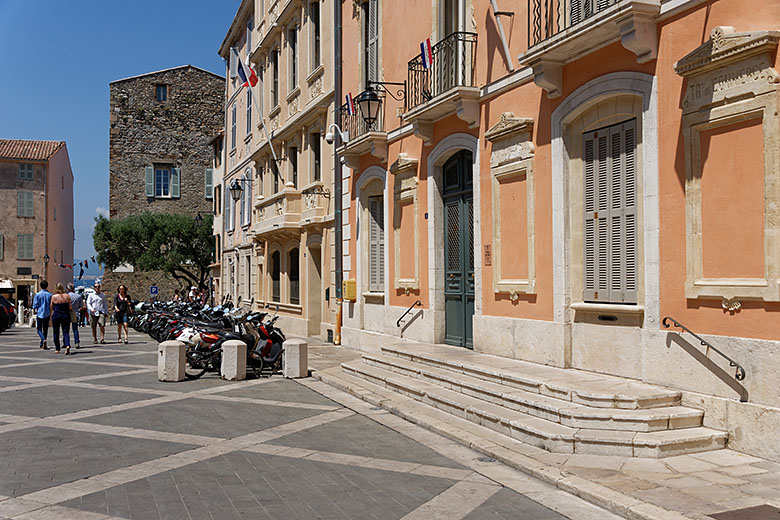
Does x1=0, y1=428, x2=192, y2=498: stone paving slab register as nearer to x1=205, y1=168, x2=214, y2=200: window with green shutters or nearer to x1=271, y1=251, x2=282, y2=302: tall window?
x1=271, y1=251, x2=282, y2=302: tall window

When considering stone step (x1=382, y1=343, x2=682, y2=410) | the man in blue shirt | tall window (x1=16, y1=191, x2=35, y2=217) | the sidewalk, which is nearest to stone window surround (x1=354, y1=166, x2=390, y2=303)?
stone step (x1=382, y1=343, x2=682, y2=410)

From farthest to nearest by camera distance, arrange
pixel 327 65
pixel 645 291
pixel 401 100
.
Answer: pixel 327 65
pixel 401 100
pixel 645 291

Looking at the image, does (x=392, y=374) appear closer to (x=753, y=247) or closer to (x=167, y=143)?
(x=753, y=247)

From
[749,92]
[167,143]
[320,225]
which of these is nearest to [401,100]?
[320,225]

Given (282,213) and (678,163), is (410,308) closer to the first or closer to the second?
(678,163)

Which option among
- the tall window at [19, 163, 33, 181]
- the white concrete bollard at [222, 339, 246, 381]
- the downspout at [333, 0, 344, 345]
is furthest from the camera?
the tall window at [19, 163, 33, 181]

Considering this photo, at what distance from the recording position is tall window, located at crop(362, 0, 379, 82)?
54.0 feet

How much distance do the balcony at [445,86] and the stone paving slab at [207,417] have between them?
542cm

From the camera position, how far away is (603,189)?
912cm

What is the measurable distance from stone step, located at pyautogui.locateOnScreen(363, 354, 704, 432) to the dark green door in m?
3.14

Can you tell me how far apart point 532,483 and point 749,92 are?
3992 millimetres

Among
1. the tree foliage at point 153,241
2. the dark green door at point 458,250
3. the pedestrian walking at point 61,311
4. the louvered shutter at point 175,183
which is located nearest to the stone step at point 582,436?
the dark green door at point 458,250

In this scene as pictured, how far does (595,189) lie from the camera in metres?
9.24

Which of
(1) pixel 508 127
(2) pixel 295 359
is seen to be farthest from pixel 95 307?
(1) pixel 508 127
